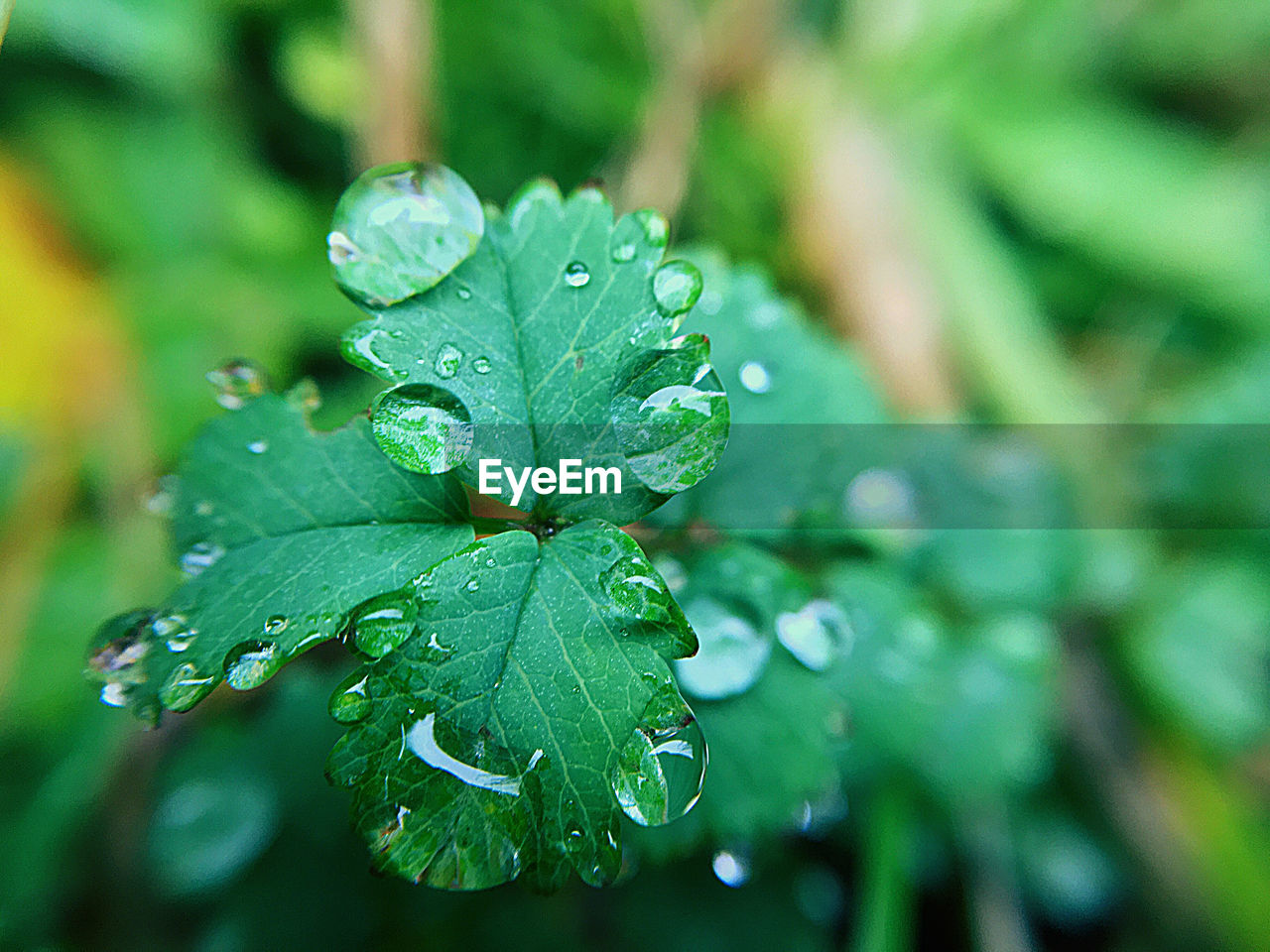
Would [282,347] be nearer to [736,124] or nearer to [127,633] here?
[127,633]

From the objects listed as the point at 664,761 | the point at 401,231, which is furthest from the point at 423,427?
the point at 664,761

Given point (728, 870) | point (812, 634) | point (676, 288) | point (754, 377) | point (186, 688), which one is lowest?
point (728, 870)

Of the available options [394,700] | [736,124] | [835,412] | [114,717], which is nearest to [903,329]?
[736,124]

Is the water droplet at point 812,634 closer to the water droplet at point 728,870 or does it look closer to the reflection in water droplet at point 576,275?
the water droplet at point 728,870

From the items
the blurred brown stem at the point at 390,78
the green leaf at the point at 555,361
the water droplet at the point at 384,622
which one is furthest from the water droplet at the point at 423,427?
the blurred brown stem at the point at 390,78

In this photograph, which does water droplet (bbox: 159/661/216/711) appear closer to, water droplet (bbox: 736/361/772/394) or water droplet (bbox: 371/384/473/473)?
water droplet (bbox: 371/384/473/473)

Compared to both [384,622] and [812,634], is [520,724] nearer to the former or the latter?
[384,622]

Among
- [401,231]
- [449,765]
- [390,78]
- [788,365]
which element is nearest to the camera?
[449,765]
